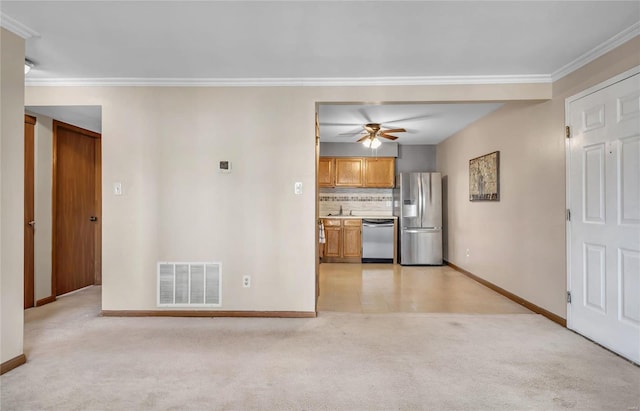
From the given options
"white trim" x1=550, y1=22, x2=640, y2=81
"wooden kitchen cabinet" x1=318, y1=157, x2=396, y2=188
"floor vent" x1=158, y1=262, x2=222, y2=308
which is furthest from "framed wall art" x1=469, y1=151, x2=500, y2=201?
"floor vent" x1=158, y1=262, x2=222, y2=308

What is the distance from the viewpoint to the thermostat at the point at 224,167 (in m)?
3.51

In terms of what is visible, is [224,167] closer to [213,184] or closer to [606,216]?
[213,184]

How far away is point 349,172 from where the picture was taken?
7.06 metres

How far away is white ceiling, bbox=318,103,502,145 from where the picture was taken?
14.4 ft

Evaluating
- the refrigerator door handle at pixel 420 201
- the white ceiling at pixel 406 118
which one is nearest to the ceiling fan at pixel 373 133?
the white ceiling at pixel 406 118

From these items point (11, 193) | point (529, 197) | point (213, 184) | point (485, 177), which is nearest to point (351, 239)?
point (485, 177)

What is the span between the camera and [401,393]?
6.83 feet

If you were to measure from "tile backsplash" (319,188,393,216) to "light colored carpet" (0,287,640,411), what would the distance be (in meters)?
4.07

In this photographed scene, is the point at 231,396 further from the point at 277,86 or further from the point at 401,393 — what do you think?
the point at 277,86

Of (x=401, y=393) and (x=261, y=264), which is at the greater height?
(x=261, y=264)

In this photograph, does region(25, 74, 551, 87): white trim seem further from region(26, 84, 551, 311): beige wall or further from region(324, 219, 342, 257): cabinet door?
region(324, 219, 342, 257): cabinet door

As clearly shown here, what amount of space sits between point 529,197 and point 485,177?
1.04 metres

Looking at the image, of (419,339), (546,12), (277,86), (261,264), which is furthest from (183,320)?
(546,12)

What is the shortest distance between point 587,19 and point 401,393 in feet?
8.65
